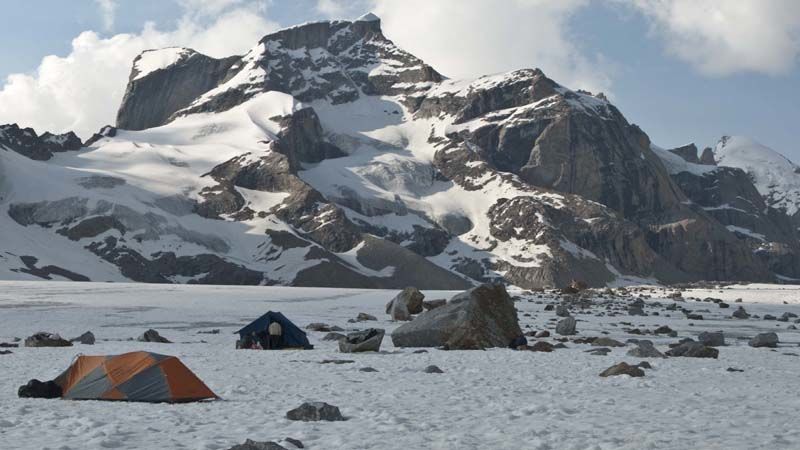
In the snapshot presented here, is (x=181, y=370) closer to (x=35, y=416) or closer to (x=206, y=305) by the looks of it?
(x=35, y=416)

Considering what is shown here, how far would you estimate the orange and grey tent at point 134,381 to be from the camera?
16672 millimetres

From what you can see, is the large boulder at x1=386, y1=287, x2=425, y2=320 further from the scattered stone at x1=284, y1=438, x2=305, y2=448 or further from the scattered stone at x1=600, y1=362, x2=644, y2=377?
the scattered stone at x1=284, y1=438, x2=305, y2=448

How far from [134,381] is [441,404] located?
601 cm

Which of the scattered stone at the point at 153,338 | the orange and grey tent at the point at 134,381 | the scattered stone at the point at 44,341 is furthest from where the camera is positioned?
the scattered stone at the point at 153,338

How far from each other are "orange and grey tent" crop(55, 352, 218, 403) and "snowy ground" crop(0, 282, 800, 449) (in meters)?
0.52

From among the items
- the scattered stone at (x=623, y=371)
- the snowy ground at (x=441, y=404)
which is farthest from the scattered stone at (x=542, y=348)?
the scattered stone at (x=623, y=371)

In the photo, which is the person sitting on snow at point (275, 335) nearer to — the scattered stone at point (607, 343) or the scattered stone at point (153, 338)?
the scattered stone at point (153, 338)

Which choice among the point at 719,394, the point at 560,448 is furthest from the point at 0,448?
the point at 719,394

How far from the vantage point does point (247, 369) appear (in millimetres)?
23562

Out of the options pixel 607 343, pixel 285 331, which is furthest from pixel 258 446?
pixel 607 343

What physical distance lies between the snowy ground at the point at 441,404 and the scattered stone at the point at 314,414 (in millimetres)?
332

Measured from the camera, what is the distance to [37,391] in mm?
17062

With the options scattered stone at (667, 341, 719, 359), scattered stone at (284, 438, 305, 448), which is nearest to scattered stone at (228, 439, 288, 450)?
scattered stone at (284, 438, 305, 448)

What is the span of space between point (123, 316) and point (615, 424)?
1618 inches
